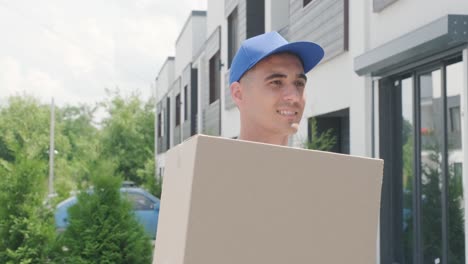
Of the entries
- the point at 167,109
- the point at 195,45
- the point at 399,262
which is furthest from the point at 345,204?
the point at 167,109

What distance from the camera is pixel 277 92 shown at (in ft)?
8.14

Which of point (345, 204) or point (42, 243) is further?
point (42, 243)

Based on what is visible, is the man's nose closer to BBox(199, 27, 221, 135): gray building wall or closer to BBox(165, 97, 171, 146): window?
BBox(199, 27, 221, 135): gray building wall

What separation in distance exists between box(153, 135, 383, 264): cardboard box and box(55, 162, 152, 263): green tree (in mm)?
5827

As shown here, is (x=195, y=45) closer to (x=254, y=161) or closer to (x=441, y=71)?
(x=441, y=71)

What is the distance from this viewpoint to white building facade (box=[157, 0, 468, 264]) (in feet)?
20.0

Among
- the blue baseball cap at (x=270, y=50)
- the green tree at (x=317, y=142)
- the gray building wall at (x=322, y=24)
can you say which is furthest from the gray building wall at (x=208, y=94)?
the blue baseball cap at (x=270, y=50)

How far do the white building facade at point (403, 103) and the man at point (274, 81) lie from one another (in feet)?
11.0

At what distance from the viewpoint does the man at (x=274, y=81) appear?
2469mm

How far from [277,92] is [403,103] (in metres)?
5.21

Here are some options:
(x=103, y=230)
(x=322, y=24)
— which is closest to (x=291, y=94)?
(x=103, y=230)

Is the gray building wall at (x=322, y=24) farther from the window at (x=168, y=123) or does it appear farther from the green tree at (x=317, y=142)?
the window at (x=168, y=123)

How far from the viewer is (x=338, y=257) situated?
1.94 metres

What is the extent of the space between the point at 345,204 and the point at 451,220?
465cm
